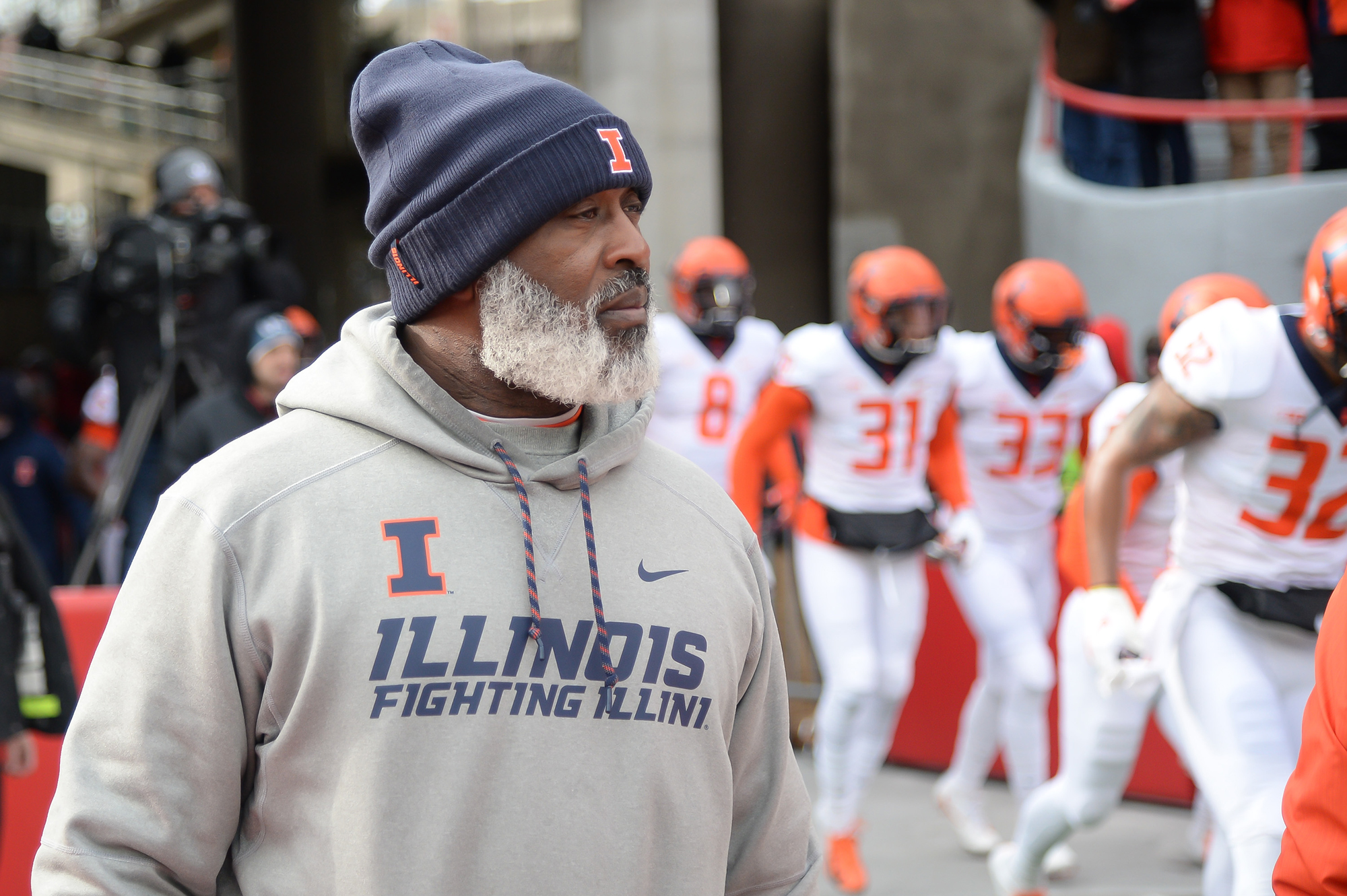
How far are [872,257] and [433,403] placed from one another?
15.4 feet

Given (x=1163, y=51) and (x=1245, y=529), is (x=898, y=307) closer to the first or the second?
(x=1245, y=529)

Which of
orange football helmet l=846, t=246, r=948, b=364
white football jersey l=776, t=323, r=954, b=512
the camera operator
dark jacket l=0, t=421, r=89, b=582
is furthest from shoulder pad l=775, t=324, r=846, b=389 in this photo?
dark jacket l=0, t=421, r=89, b=582

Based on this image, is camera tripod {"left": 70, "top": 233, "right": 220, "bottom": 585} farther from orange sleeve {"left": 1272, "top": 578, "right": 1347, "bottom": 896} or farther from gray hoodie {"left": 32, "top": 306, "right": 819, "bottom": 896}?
orange sleeve {"left": 1272, "top": 578, "right": 1347, "bottom": 896}

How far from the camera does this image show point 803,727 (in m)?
7.52

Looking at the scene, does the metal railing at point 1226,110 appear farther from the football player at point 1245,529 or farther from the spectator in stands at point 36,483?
the spectator in stands at point 36,483

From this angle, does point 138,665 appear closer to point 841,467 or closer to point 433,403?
point 433,403

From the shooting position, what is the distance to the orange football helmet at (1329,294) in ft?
11.2

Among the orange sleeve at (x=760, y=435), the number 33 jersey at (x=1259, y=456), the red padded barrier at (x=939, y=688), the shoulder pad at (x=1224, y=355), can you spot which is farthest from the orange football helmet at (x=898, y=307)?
the shoulder pad at (x=1224, y=355)

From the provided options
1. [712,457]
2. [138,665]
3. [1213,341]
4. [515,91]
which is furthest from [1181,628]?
[712,457]

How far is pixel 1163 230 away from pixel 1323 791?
8614 millimetres

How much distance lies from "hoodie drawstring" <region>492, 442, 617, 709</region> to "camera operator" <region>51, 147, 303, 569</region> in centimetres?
521

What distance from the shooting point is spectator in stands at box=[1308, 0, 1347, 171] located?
26.7ft

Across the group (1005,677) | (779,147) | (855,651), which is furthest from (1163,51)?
(855,651)

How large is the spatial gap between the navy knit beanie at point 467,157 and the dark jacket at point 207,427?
4.13 meters
